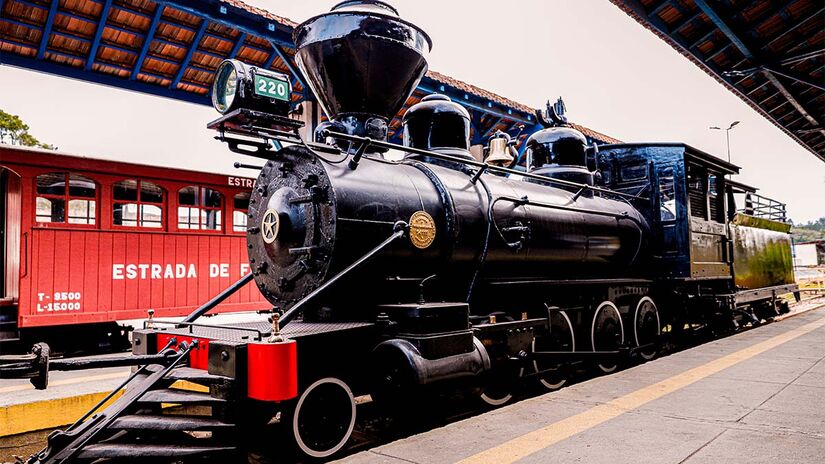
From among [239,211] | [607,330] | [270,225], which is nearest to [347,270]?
[270,225]

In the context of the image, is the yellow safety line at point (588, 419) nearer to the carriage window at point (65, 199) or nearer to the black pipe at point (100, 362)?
the black pipe at point (100, 362)

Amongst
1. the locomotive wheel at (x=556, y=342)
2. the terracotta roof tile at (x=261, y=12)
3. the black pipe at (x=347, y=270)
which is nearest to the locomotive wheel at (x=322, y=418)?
the black pipe at (x=347, y=270)

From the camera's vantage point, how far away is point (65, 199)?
24.4 feet

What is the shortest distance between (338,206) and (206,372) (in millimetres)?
1316

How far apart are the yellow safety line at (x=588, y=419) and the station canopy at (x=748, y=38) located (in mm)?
5688

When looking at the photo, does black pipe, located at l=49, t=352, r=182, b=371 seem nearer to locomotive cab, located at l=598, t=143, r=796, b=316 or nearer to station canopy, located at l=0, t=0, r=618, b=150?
locomotive cab, located at l=598, t=143, r=796, b=316

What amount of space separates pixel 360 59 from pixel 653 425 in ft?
10.7

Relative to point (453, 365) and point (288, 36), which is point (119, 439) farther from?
point (288, 36)

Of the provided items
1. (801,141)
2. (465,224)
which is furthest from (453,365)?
(801,141)

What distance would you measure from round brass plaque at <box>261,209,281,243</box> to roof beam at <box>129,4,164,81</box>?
605cm

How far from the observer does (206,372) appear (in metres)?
3.44

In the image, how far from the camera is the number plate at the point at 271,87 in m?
3.72

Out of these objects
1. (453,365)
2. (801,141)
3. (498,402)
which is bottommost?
(498,402)

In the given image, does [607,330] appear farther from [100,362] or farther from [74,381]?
[74,381]
